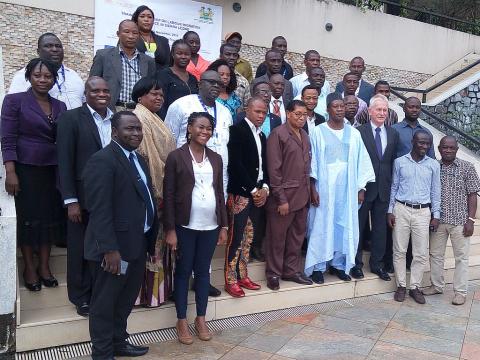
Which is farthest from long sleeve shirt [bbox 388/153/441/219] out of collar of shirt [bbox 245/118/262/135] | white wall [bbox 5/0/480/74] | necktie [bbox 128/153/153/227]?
white wall [bbox 5/0/480/74]

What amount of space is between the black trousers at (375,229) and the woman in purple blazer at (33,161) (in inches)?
132

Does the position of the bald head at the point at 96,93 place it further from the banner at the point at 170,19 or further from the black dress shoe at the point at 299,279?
the banner at the point at 170,19

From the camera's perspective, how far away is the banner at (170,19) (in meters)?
9.72

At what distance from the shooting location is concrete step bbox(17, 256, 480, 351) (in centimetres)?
402

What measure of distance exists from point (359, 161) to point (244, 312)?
207 centimetres

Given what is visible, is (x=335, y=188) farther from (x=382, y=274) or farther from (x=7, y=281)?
(x=7, y=281)

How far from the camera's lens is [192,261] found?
4.29 metres

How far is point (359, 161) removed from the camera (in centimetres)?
566

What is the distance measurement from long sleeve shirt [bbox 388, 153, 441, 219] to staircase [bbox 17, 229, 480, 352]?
1023 millimetres

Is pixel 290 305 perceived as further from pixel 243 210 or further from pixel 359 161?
pixel 359 161

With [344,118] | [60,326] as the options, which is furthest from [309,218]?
[60,326]

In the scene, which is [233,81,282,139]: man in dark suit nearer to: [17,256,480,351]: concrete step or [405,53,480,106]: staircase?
[17,256,480,351]: concrete step

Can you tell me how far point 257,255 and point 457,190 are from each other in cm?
236

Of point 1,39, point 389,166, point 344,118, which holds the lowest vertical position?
point 389,166
